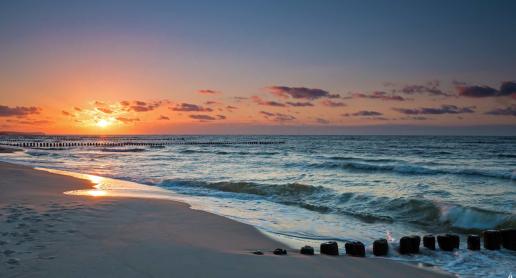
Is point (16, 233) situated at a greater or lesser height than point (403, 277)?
greater

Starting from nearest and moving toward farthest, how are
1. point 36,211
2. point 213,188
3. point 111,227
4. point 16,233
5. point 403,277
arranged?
point 403,277, point 16,233, point 111,227, point 36,211, point 213,188

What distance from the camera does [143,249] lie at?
20.5 feet

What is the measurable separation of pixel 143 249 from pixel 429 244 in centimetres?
493

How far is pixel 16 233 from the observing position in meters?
6.53

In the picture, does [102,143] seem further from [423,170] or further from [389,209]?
[389,209]

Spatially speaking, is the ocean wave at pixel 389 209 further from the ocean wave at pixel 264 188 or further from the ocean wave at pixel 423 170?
the ocean wave at pixel 423 170

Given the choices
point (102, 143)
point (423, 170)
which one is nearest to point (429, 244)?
point (423, 170)

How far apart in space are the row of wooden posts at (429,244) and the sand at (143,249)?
0.24m

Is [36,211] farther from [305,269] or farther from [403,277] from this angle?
[403,277]

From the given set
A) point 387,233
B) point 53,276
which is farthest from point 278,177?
point 53,276

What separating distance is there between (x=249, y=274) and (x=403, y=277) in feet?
7.15

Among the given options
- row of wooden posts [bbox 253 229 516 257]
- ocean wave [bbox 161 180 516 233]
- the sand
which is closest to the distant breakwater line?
ocean wave [bbox 161 180 516 233]

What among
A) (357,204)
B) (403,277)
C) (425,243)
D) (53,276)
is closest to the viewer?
(53,276)

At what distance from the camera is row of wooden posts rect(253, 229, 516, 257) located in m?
6.57
